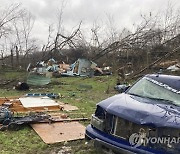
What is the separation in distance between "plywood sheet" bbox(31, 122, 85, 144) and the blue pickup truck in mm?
1373

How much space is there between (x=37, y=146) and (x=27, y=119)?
1532mm

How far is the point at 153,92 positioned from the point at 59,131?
93.8 inches

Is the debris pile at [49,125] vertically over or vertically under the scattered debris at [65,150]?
over

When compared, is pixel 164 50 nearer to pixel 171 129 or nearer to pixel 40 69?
pixel 40 69

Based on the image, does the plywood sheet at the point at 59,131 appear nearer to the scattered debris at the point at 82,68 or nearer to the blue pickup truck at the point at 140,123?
→ the blue pickup truck at the point at 140,123

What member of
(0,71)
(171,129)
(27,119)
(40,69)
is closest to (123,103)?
(171,129)

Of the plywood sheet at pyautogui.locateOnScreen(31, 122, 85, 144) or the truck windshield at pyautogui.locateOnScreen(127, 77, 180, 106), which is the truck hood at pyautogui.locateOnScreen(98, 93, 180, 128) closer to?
the truck windshield at pyautogui.locateOnScreen(127, 77, 180, 106)

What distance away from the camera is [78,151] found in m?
5.09

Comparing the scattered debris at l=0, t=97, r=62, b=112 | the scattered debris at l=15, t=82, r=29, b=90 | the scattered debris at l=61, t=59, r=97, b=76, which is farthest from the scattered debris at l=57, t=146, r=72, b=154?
the scattered debris at l=61, t=59, r=97, b=76

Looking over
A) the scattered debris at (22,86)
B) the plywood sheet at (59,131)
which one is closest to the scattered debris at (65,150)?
the plywood sheet at (59,131)

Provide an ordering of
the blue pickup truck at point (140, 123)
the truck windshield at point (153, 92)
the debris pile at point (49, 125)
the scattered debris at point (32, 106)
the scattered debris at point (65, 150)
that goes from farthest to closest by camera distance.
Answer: the scattered debris at point (32, 106), the debris pile at point (49, 125), the scattered debris at point (65, 150), the truck windshield at point (153, 92), the blue pickup truck at point (140, 123)

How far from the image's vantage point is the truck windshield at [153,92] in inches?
189

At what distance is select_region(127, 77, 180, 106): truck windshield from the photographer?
4797 mm

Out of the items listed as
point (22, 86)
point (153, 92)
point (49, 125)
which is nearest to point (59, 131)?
point (49, 125)
